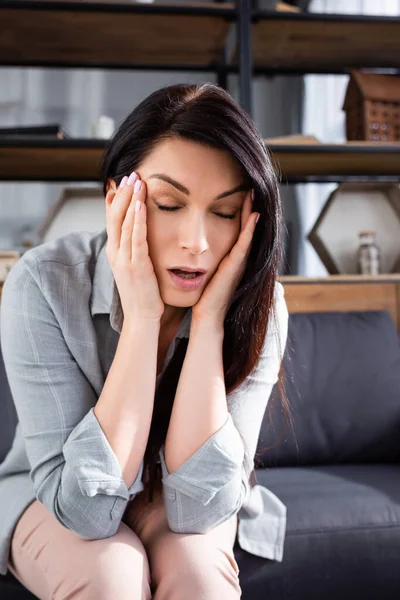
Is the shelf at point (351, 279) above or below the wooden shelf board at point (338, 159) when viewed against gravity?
below

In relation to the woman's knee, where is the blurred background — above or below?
above

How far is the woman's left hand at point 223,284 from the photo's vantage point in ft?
3.09

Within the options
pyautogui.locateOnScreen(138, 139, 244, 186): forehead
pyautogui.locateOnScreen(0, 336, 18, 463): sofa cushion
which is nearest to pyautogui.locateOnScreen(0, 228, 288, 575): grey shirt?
pyautogui.locateOnScreen(138, 139, 244, 186): forehead

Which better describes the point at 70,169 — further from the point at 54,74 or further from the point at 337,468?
the point at 337,468

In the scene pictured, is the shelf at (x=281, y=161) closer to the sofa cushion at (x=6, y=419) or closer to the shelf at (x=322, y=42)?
the shelf at (x=322, y=42)

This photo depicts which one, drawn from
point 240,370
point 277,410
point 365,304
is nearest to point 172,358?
point 240,370

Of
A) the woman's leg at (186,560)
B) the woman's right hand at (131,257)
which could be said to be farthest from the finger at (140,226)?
the woman's leg at (186,560)

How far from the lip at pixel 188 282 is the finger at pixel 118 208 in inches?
4.0

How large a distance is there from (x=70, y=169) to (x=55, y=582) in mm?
1525

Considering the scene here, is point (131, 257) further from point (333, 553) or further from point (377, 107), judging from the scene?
point (377, 107)

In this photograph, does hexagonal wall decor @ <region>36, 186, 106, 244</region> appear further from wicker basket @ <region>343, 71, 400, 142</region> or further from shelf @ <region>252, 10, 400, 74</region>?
wicker basket @ <region>343, 71, 400, 142</region>

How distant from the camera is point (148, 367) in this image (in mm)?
906

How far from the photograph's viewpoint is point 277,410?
1529 millimetres

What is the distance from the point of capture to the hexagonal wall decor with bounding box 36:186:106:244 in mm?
2047
